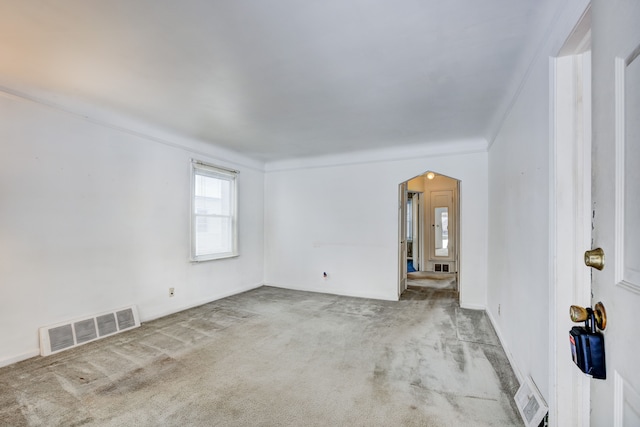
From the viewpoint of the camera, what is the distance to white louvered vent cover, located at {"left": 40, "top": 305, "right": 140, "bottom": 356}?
2.69m

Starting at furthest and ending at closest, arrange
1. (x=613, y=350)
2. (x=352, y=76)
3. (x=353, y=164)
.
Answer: (x=353, y=164) < (x=352, y=76) < (x=613, y=350)

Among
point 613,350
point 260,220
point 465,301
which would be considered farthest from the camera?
point 260,220

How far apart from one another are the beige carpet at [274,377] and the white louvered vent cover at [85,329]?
12cm

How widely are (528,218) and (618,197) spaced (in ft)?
4.73

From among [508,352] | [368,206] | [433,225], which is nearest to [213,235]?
[368,206]

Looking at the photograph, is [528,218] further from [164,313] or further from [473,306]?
[164,313]

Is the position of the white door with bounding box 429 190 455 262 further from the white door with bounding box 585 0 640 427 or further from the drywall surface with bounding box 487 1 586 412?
the white door with bounding box 585 0 640 427

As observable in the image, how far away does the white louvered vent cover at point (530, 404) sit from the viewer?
162cm

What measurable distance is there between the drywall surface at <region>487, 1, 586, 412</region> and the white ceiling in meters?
0.29

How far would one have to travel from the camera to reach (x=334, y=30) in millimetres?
1838

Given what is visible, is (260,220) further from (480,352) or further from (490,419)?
(490,419)

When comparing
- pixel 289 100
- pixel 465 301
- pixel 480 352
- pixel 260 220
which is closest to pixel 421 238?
pixel 465 301

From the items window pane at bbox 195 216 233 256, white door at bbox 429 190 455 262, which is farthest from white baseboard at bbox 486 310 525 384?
window pane at bbox 195 216 233 256

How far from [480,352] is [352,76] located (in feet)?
9.40
